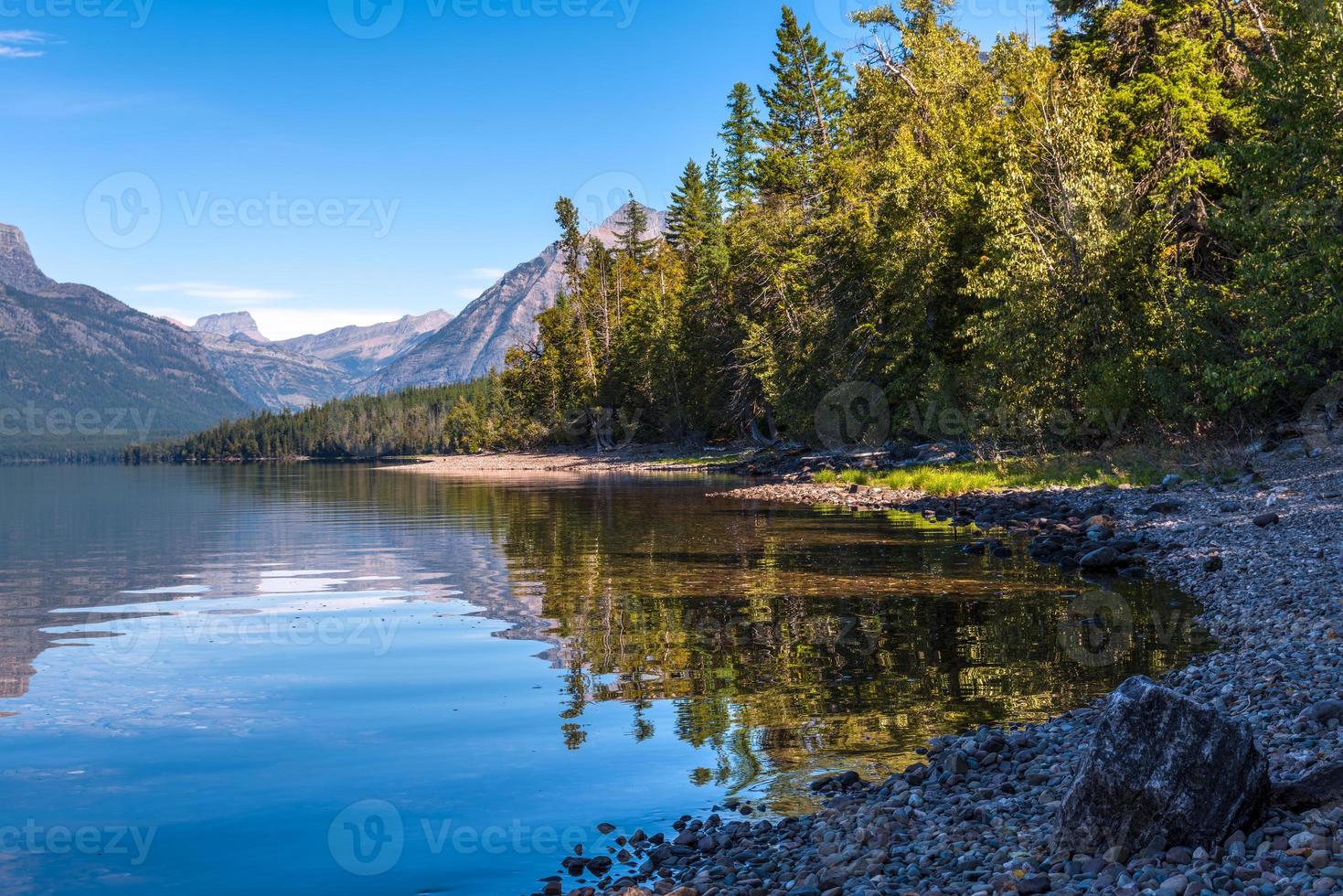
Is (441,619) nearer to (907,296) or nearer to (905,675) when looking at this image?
(905,675)

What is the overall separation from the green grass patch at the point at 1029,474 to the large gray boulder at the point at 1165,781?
92.8 ft

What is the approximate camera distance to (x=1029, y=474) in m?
39.1

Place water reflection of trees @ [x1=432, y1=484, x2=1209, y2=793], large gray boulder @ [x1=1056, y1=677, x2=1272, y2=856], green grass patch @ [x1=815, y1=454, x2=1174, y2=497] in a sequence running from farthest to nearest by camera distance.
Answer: green grass patch @ [x1=815, y1=454, x2=1174, y2=497], water reflection of trees @ [x1=432, y1=484, x2=1209, y2=793], large gray boulder @ [x1=1056, y1=677, x2=1272, y2=856]

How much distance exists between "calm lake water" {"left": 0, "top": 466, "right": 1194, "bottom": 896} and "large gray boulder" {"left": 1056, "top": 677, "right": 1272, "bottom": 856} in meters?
3.11

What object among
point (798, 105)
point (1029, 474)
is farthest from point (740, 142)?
point (1029, 474)

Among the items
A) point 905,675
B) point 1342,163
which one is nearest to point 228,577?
point 905,675

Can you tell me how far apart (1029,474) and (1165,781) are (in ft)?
112

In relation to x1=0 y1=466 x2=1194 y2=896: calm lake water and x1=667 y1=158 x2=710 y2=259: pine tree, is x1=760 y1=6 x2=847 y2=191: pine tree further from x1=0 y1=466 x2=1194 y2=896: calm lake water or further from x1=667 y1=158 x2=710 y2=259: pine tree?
x1=0 y1=466 x2=1194 y2=896: calm lake water

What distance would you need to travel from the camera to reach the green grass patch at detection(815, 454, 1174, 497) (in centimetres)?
3434

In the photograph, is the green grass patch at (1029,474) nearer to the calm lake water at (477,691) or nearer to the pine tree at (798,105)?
the calm lake water at (477,691)

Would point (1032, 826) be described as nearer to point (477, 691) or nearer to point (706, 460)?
point (477, 691)

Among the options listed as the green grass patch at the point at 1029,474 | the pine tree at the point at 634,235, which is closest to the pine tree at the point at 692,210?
the pine tree at the point at 634,235

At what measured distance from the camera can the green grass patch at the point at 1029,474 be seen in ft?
113

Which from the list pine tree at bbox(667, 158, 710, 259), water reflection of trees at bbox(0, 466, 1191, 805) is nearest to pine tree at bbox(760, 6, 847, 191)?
pine tree at bbox(667, 158, 710, 259)
